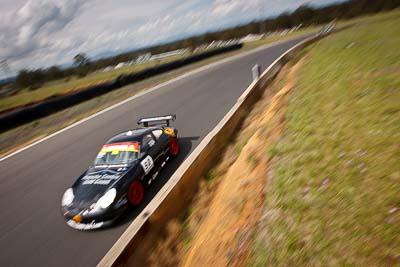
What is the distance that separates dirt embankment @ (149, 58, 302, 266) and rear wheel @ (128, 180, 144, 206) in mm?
1254

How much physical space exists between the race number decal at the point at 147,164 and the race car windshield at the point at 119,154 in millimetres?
218

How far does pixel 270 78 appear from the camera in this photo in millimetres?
14375

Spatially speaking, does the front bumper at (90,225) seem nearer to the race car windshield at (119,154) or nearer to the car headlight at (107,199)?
the car headlight at (107,199)

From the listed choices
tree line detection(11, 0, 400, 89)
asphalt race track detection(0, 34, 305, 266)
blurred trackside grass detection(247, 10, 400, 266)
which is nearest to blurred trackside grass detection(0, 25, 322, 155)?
asphalt race track detection(0, 34, 305, 266)

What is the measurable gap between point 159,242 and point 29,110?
1422 cm

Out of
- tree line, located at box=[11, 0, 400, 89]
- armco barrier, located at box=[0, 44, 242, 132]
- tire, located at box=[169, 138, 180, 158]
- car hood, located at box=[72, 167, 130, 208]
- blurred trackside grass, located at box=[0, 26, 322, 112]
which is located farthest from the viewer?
tree line, located at box=[11, 0, 400, 89]

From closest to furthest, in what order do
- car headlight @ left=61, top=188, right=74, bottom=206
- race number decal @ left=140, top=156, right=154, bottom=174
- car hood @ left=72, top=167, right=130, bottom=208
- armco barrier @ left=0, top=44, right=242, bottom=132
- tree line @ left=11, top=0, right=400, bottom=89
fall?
car hood @ left=72, top=167, right=130, bottom=208 < car headlight @ left=61, top=188, right=74, bottom=206 < race number decal @ left=140, top=156, right=154, bottom=174 < armco barrier @ left=0, top=44, right=242, bottom=132 < tree line @ left=11, top=0, right=400, bottom=89

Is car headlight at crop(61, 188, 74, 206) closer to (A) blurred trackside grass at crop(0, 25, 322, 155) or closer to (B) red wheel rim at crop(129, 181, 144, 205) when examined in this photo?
(B) red wheel rim at crop(129, 181, 144, 205)

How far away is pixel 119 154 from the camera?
6543mm

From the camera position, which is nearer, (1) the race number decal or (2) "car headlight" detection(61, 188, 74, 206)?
(2) "car headlight" detection(61, 188, 74, 206)

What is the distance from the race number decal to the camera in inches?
250

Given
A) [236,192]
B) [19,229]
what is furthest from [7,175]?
[236,192]

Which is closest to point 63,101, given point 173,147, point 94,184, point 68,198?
point 173,147

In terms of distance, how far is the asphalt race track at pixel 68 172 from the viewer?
501 centimetres
